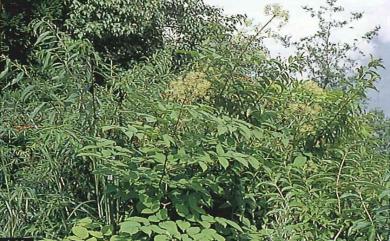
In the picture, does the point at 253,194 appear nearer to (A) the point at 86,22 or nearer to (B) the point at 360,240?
(B) the point at 360,240

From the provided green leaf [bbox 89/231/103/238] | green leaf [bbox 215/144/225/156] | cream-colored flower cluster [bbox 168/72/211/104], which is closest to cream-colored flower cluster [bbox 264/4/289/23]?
cream-colored flower cluster [bbox 168/72/211/104]

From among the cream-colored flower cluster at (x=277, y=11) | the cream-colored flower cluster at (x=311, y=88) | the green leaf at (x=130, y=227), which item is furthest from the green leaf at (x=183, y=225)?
the cream-colored flower cluster at (x=311, y=88)

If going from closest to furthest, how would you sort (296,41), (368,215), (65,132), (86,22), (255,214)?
(368,215) < (65,132) < (255,214) < (86,22) < (296,41)

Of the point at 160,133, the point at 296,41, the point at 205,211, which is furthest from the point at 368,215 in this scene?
the point at 296,41

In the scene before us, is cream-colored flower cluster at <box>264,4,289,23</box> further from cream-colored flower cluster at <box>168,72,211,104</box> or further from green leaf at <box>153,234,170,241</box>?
green leaf at <box>153,234,170,241</box>

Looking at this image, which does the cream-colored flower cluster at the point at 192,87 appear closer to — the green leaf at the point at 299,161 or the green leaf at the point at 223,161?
the green leaf at the point at 223,161

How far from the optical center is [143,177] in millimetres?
2051

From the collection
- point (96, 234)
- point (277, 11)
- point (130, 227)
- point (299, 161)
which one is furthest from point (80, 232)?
point (277, 11)

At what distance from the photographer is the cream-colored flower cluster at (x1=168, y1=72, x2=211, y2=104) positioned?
2158 mm

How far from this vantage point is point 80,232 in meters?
2.08

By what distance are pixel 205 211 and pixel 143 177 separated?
0.29m

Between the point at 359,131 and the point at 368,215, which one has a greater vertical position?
the point at 359,131

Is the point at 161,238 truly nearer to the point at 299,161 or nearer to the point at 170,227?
the point at 170,227

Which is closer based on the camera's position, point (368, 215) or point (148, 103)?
point (368, 215)
